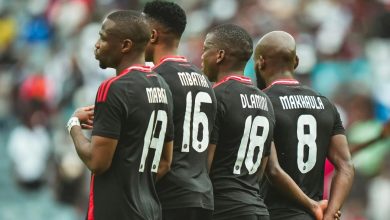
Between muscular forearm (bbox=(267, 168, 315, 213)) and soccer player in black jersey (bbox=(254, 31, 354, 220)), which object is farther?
soccer player in black jersey (bbox=(254, 31, 354, 220))

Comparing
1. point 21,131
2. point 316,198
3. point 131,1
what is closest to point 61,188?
point 21,131

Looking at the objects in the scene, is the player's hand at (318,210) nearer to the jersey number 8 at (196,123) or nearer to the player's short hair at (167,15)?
the jersey number 8 at (196,123)

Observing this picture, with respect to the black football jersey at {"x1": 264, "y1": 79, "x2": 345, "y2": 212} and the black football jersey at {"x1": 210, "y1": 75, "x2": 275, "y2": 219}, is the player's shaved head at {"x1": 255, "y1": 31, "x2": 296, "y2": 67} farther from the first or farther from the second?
the black football jersey at {"x1": 210, "y1": 75, "x2": 275, "y2": 219}

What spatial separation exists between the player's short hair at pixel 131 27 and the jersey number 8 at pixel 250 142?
1.04 m

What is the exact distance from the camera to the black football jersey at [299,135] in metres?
9.12

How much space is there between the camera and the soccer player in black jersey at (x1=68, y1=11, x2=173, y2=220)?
312 inches

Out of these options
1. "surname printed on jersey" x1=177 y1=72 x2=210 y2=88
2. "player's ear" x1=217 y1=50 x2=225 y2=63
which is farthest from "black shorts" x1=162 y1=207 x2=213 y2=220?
"player's ear" x1=217 y1=50 x2=225 y2=63

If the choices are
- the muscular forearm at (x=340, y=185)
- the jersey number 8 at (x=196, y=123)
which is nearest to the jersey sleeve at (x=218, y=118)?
the jersey number 8 at (x=196, y=123)

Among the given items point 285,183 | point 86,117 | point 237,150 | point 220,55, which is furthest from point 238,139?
point 86,117

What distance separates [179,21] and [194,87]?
52cm

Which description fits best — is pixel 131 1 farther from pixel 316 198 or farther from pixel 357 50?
pixel 316 198

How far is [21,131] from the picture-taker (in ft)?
66.5

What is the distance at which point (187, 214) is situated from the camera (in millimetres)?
8555

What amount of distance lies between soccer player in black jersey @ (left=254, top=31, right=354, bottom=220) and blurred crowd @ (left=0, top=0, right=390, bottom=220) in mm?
5838
